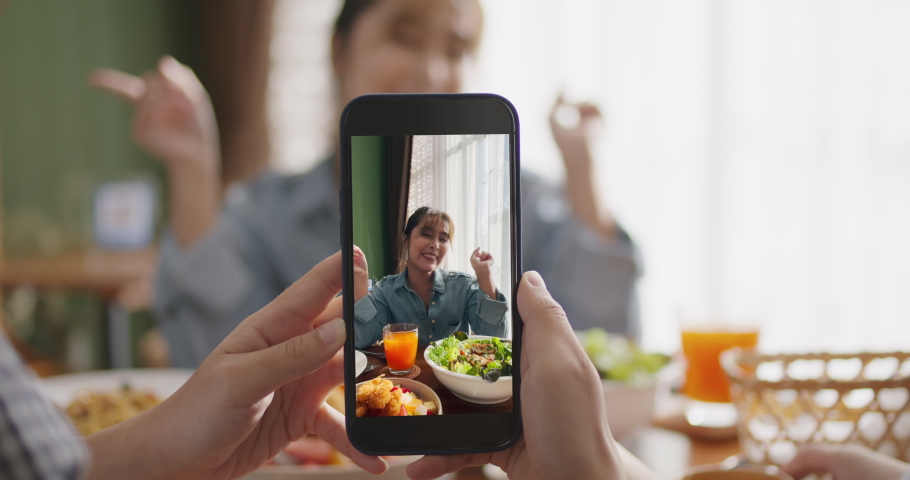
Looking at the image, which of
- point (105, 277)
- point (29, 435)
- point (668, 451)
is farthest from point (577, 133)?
point (105, 277)

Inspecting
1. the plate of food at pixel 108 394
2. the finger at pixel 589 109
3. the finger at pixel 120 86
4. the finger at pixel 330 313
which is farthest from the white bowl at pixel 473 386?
the finger at pixel 120 86

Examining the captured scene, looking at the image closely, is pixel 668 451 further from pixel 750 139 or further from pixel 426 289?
pixel 750 139

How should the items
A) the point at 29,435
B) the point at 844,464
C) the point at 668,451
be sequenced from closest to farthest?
1. the point at 29,435
2. the point at 844,464
3. the point at 668,451

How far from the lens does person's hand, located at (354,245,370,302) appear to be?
18.4 inches

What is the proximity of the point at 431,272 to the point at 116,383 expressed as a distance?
0.69 m

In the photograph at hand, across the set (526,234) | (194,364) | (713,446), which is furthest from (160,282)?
(713,446)

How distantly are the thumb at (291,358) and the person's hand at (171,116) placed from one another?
1007 millimetres

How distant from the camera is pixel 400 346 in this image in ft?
1.54

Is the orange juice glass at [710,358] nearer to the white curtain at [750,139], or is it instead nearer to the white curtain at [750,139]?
the white curtain at [750,139]

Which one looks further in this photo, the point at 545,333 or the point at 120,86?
the point at 120,86

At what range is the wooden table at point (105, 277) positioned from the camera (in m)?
2.43

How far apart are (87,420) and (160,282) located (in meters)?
0.70

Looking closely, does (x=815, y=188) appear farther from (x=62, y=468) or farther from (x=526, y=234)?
(x=62, y=468)

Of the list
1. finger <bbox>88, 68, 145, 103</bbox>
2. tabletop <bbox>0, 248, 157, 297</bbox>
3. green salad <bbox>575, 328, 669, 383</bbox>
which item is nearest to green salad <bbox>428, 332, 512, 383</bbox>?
green salad <bbox>575, 328, 669, 383</bbox>
